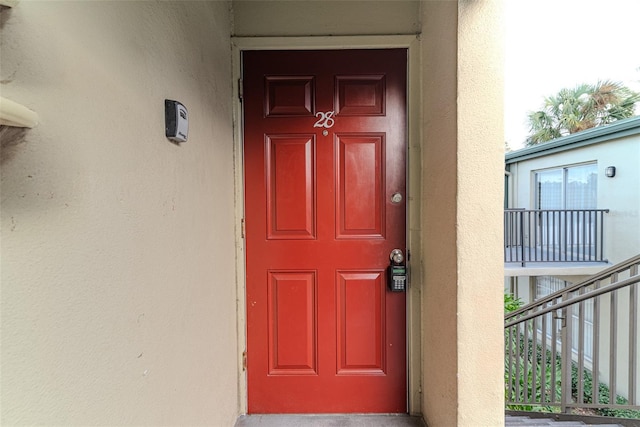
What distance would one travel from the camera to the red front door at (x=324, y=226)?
1698mm

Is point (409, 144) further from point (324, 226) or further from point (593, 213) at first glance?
point (593, 213)

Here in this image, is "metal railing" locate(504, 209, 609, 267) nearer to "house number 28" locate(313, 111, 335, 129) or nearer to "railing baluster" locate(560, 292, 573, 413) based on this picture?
"railing baluster" locate(560, 292, 573, 413)

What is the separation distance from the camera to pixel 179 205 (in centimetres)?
106

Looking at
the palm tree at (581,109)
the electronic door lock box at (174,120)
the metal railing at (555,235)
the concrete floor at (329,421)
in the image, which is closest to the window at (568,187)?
the metal railing at (555,235)

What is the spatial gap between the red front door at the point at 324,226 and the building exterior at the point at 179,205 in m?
0.08

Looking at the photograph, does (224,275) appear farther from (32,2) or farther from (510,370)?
(510,370)

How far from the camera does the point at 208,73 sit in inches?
52.6

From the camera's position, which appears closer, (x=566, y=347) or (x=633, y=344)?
(x=633, y=344)

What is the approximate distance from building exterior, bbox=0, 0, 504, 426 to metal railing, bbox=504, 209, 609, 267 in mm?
5174

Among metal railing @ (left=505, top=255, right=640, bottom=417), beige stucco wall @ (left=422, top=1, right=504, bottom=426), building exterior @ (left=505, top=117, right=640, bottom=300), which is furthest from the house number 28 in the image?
building exterior @ (left=505, top=117, right=640, bottom=300)

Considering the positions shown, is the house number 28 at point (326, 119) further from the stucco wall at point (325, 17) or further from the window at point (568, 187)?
the window at point (568, 187)

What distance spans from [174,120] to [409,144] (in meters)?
1.22

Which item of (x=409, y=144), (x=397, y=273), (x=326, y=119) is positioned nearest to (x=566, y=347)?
(x=397, y=273)

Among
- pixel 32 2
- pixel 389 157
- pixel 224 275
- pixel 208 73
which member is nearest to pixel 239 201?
pixel 224 275
